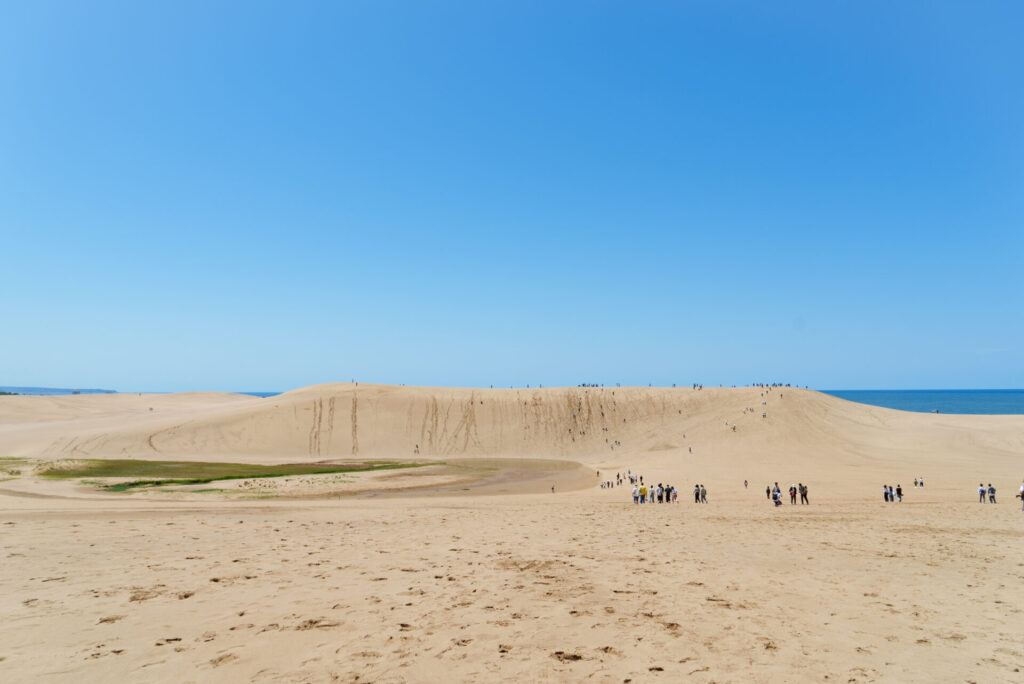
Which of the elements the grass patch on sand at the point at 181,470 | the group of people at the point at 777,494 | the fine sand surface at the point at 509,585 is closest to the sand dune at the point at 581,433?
the grass patch on sand at the point at 181,470

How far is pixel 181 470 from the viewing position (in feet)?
138

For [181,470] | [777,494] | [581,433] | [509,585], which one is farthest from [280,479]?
[581,433]

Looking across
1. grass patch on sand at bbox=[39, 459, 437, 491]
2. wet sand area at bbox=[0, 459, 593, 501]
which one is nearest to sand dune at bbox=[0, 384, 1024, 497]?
grass patch on sand at bbox=[39, 459, 437, 491]

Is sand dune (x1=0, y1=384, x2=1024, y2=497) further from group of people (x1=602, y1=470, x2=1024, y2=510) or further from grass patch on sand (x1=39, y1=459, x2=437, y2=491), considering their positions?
group of people (x1=602, y1=470, x2=1024, y2=510)

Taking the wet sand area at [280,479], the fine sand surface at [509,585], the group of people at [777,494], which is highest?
the fine sand surface at [509,585]

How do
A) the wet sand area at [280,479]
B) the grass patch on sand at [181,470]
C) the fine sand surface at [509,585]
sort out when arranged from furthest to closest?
the grass patch on sand at [181,470] → the wet sand area at [280,479] → the fine sand surface at [509,585]

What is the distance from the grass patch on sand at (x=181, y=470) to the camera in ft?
119

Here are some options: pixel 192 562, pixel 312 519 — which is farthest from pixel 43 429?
pixel 192 562

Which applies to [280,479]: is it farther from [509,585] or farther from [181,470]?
[509,585]

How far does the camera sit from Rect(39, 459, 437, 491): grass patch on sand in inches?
1430

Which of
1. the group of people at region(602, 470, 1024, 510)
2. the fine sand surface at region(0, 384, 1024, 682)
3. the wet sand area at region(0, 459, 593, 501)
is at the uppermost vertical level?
the fine sand surface at region(0, 384, 1024, 682)

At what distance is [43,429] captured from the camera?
199ft

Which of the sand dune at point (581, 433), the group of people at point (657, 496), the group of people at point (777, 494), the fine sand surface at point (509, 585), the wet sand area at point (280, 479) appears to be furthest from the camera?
the sand dune at point (581, 433)

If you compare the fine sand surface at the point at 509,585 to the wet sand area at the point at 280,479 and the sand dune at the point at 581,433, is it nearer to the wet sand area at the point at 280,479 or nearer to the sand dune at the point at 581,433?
the wet sand area at the point at 280,479
